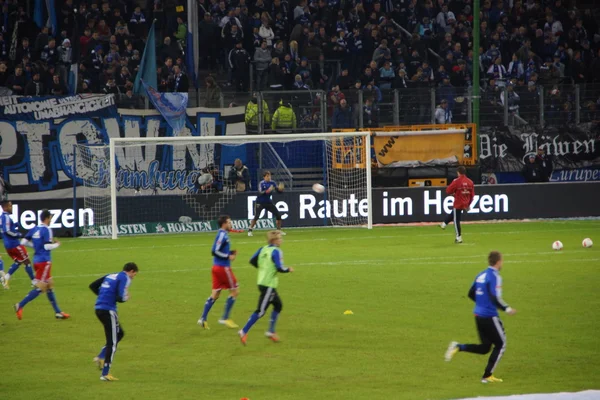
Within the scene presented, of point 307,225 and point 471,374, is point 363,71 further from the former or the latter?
point 471,374

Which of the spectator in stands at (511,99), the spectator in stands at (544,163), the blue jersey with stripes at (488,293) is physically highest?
the spectator in stands at (511,99)

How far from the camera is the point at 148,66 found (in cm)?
3294

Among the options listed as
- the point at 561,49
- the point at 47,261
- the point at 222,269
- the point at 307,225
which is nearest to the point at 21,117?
the point at 307,225

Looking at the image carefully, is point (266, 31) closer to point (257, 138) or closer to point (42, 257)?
point (257, 138)

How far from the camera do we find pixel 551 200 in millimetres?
33250

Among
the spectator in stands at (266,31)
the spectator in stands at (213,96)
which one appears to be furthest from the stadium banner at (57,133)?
the spectator in stands at (266,31)

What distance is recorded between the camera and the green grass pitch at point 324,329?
1269 centimetres

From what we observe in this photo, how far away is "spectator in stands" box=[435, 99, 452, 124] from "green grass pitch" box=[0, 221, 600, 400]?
8.71 m

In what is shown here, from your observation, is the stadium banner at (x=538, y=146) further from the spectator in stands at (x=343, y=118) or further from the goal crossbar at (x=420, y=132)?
the spectator in stands at (x=343, y=118)

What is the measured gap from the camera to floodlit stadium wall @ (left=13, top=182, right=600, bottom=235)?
1222 inches

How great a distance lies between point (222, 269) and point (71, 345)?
2748mm

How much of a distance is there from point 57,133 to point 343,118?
995 cm

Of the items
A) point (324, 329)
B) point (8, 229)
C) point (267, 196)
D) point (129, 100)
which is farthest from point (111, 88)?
point (324, 329)

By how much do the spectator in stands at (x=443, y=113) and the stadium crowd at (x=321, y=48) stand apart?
0.12ft
